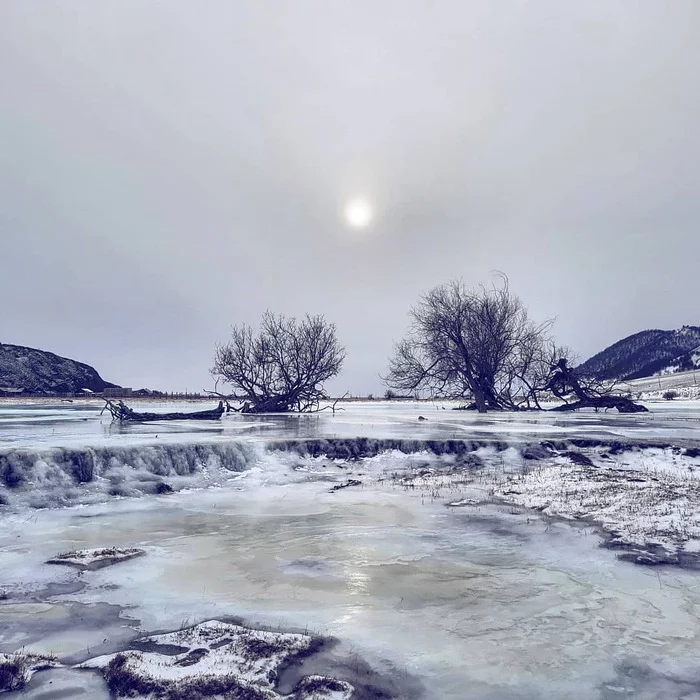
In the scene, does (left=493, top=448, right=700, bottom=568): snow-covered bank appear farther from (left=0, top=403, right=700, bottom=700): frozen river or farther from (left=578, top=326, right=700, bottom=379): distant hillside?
(left=578, top=326, right=700, bottom=379): distant hillside

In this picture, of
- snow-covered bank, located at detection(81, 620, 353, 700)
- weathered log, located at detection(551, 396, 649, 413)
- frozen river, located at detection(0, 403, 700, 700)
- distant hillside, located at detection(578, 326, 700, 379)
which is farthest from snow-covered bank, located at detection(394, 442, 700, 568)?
distant hillside, located at detection(578, 326, 700, 379)

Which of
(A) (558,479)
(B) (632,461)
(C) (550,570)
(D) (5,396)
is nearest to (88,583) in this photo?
(C) (550,570)

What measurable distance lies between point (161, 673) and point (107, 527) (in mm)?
5546

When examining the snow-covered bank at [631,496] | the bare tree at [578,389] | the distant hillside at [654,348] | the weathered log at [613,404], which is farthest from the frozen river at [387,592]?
the distant hillside at [654,348]

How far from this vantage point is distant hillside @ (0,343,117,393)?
6246 cm

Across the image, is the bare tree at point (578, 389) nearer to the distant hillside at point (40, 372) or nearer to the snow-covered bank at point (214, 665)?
the snow-covered bank at point (214, 665)

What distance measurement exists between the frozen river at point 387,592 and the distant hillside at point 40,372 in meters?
61.0

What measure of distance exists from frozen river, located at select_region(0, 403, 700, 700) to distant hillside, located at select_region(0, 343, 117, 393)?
61.0 metres

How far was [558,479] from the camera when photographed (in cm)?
1299

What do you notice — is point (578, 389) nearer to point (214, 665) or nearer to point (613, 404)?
point (613, 404)

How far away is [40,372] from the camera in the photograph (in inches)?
2594

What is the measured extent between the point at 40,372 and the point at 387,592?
71.1 m

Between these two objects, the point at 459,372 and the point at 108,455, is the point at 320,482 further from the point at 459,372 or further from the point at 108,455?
the point at 459,372

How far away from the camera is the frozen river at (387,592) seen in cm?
457
